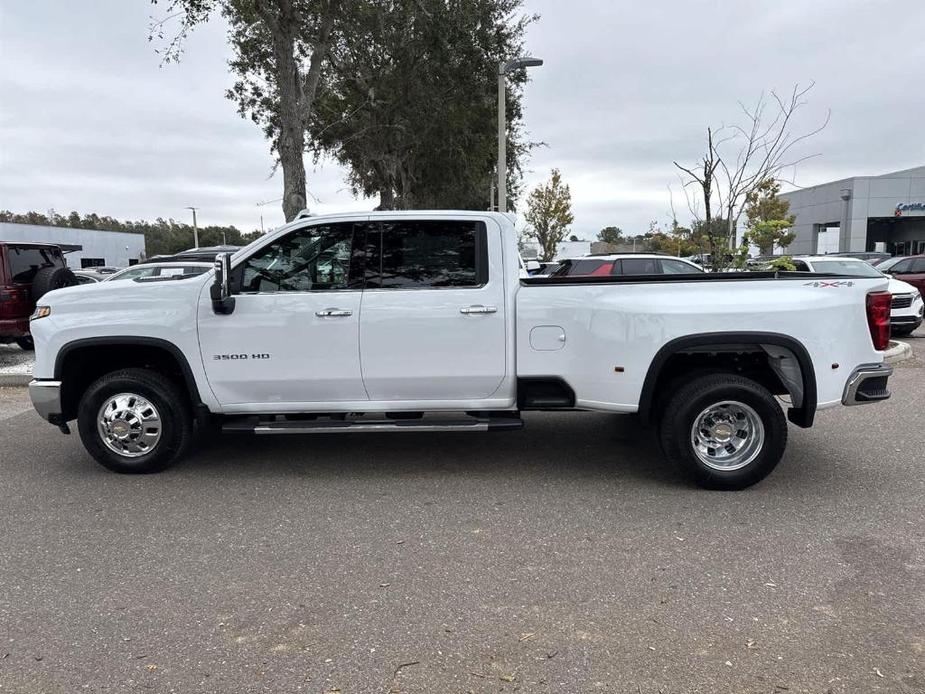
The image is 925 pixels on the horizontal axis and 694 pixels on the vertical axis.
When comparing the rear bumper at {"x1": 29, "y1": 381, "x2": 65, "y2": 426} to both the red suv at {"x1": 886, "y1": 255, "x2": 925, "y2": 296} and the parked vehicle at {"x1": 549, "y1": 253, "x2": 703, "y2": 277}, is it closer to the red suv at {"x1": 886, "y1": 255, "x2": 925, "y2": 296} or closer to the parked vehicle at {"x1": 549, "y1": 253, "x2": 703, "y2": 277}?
the parked vehicle at {"x1": 549, "y1": 253, "x2": 703, "y2": 277}

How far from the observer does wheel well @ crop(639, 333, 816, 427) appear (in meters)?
4.69

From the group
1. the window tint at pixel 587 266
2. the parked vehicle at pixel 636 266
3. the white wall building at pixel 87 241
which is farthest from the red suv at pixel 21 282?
the white wall building at pixel 87 241

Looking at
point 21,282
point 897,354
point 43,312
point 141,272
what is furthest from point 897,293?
point 21,282

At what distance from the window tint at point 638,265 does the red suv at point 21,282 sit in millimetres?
10087

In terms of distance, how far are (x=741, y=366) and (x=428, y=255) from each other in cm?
250

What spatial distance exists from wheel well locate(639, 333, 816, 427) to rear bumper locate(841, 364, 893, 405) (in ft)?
0.91

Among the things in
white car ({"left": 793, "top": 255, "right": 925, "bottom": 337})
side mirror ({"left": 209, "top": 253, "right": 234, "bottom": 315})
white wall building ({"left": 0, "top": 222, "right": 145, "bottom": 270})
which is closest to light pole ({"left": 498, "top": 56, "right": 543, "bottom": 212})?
white car ({"left": 793, "top": 255, "right": 925, "bottom": 337})

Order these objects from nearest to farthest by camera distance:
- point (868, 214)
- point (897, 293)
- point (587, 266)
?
1. point (897, 293)
2. point (587, 266)
3. point (868, 214)

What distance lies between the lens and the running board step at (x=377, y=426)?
16.3ft

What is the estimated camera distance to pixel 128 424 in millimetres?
5234

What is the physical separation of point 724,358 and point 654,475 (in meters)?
1.03

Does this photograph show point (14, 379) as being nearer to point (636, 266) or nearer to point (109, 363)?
point (109, 363)

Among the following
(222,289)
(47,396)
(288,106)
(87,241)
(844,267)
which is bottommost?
(47,396)

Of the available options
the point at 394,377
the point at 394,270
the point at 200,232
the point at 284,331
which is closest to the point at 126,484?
the point at 284,331
